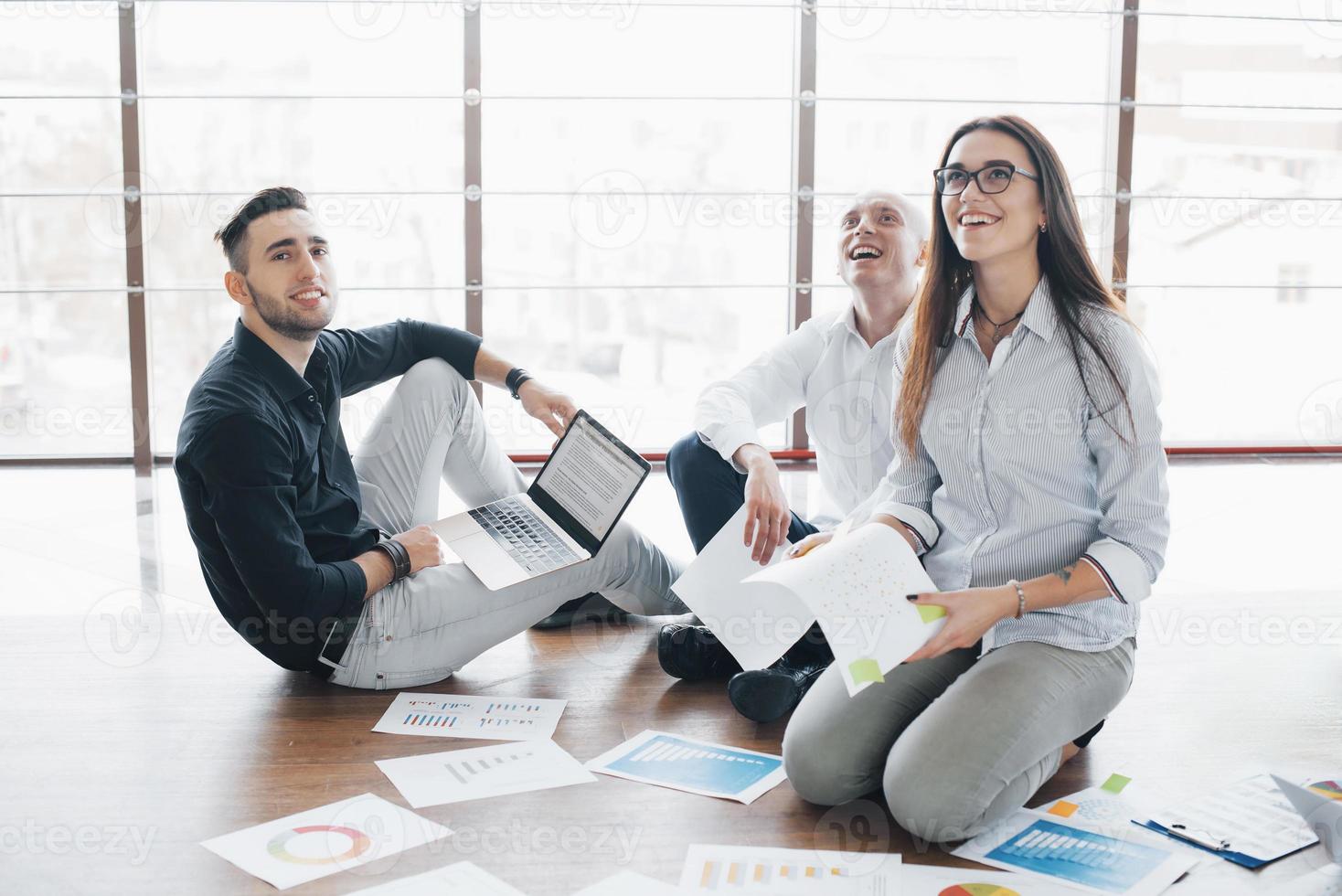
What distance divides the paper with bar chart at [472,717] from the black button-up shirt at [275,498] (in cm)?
20

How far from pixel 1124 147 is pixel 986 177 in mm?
3219

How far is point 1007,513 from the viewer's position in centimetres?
183

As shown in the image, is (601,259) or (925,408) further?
(601,259)

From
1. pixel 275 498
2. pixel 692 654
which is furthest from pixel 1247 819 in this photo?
pixel 275 498

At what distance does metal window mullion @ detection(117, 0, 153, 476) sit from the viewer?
4258 millimetres

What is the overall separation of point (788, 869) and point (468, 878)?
447mm

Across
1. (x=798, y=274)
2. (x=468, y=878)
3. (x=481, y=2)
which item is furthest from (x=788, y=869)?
(x=481, y=2)

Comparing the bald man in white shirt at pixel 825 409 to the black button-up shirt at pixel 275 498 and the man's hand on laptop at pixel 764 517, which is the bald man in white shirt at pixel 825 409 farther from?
the black button-up shirt at pixel 275 498

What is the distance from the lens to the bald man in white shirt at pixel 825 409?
2.35 m

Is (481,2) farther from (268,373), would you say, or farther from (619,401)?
(268,373)

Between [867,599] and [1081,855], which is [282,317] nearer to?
[867,599]

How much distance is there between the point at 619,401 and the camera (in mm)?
4809

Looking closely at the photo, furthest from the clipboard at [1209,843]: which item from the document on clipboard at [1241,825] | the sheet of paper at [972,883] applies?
the sheet of paper at [972,883]

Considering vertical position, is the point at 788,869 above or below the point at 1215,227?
below
